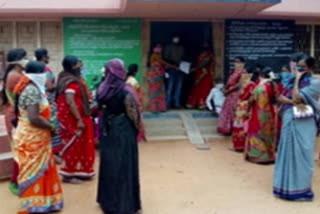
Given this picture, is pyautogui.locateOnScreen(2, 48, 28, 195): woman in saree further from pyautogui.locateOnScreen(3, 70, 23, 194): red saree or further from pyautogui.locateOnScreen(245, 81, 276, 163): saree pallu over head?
pyautogui.locateOnScreen(245, 81, 276, 163): saree pallu over head

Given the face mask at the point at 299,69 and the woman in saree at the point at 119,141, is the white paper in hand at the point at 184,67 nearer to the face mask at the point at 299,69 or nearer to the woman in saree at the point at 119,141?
the face mask at the point at 299,69

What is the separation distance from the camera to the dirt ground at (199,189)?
5.12 m

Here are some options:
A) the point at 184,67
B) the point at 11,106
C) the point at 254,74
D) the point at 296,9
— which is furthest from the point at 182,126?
the point at 11,106

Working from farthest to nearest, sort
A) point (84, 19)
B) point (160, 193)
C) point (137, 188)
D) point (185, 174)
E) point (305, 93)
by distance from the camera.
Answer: point (84, 19) < point (185, 174) < point (160, 193) < point (305, 93) < point (137, 188)

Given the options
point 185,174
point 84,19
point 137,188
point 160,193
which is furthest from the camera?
point 84,19

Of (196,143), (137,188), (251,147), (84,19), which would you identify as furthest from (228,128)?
(137,188)

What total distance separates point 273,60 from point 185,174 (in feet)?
15.1

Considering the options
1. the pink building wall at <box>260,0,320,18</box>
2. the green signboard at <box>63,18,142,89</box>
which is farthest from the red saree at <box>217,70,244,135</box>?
the green signboard at <box>63,18,142,89</box>

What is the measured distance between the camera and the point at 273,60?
33.5 ft

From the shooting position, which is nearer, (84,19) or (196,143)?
(196,143)

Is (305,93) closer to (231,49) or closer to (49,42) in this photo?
(231,49)

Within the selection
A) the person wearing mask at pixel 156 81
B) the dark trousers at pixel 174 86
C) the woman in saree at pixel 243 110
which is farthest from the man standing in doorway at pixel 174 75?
the woman in saree at pixel 243 110

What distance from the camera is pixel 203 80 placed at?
10.4 metres

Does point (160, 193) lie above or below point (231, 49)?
below
